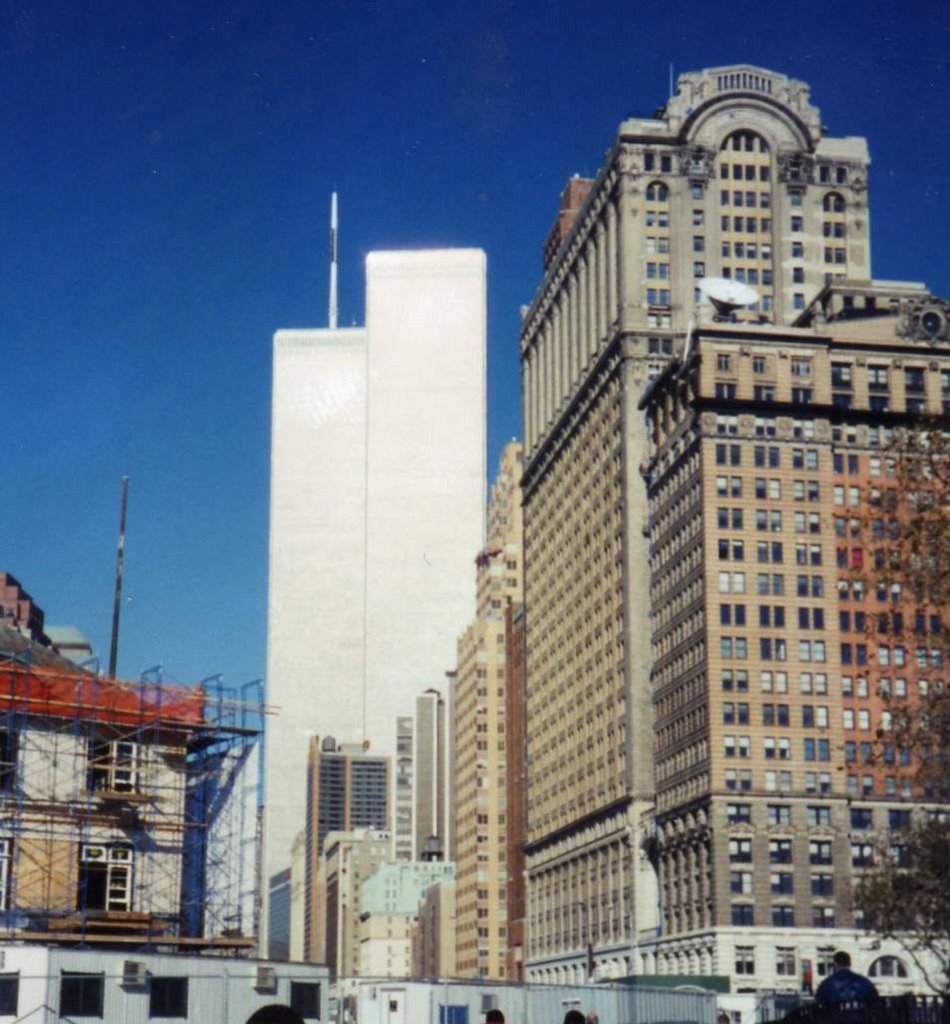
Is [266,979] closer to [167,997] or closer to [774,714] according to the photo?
[167,997]

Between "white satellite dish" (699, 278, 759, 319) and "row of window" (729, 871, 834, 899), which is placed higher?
"white satellite dish" (699, 278, 759, 319)

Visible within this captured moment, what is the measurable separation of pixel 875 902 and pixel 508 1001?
969 inches

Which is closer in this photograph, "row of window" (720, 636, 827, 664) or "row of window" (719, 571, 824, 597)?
"row of window" (720, 636, 827, 664)

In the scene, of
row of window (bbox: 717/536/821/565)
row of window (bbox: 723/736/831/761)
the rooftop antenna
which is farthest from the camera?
the rooftop antenna

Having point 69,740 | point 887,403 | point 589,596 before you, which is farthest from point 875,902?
point 589,596

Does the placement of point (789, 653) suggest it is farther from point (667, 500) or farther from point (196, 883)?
point (196, 883)

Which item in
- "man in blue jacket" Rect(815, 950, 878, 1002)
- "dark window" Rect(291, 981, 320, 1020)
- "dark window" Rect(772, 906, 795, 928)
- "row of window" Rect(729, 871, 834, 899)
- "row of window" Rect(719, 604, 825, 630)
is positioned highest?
"row of window" Rect(719, 604, 825, 630)

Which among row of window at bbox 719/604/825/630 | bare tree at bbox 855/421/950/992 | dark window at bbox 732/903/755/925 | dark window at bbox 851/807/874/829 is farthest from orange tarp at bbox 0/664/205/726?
dark window at bbox 851/807/874/829

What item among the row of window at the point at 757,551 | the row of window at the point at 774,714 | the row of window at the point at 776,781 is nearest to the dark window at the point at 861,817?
the row of window at the point at 776,781

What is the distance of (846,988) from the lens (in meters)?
29.5

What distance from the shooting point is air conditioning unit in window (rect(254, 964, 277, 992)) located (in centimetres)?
5609

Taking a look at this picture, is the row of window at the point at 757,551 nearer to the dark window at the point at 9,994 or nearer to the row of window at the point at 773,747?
the row of window at the point at 773,747

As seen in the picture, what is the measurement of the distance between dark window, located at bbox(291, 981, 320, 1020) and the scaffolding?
745 inches

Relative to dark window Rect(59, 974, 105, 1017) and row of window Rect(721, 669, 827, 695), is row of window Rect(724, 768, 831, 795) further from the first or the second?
dark window Rect(59, 974, 105, 1017)
